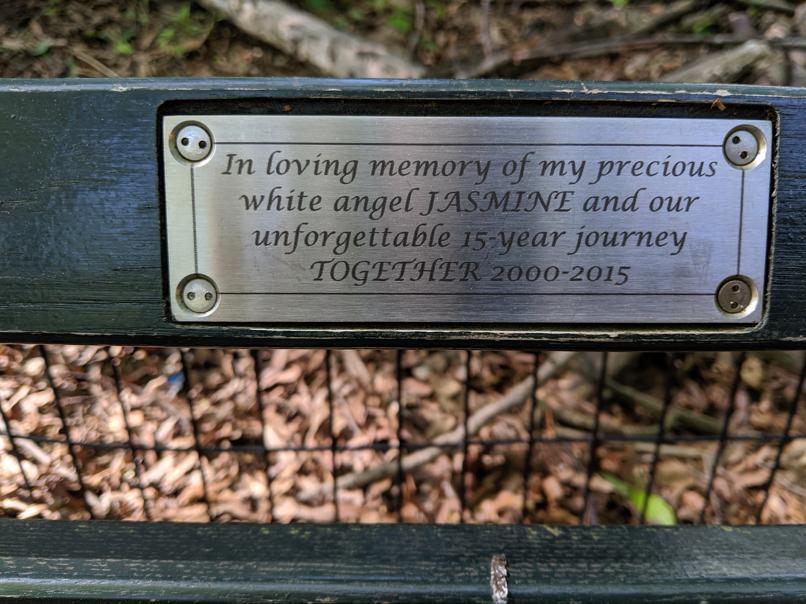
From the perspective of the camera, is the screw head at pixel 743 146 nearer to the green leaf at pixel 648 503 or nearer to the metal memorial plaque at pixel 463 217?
the metal memorial plaque at pixel 463 217

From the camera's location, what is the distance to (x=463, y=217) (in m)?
0.78

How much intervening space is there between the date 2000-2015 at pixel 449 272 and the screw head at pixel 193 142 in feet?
0.66

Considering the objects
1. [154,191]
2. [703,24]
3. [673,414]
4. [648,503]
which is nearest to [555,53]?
[703,24]

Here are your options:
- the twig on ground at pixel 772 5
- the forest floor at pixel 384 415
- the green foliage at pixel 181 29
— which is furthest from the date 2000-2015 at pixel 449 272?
the twig on ground at pixel 772 5

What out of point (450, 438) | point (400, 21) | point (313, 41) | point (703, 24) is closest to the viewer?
point (450, 438)

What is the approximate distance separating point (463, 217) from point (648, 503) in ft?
3.88

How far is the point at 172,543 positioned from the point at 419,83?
27.6 inches

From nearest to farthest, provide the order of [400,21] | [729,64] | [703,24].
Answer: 1. [729,64]
2. [703,24]
3. [400,21]

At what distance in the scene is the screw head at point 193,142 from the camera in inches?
30.6

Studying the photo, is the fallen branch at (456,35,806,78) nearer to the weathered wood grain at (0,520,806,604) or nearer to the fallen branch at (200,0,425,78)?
the fallen branch at (200,0,425,78)

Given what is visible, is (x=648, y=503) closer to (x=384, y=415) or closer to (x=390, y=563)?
(x=384, y=415)

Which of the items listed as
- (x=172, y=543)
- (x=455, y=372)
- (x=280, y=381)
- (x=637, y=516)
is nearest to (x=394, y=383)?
(x=455, y=372)

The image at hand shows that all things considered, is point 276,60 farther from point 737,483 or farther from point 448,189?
point 737,483

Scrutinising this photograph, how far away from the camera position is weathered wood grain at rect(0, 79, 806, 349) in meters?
0.78
